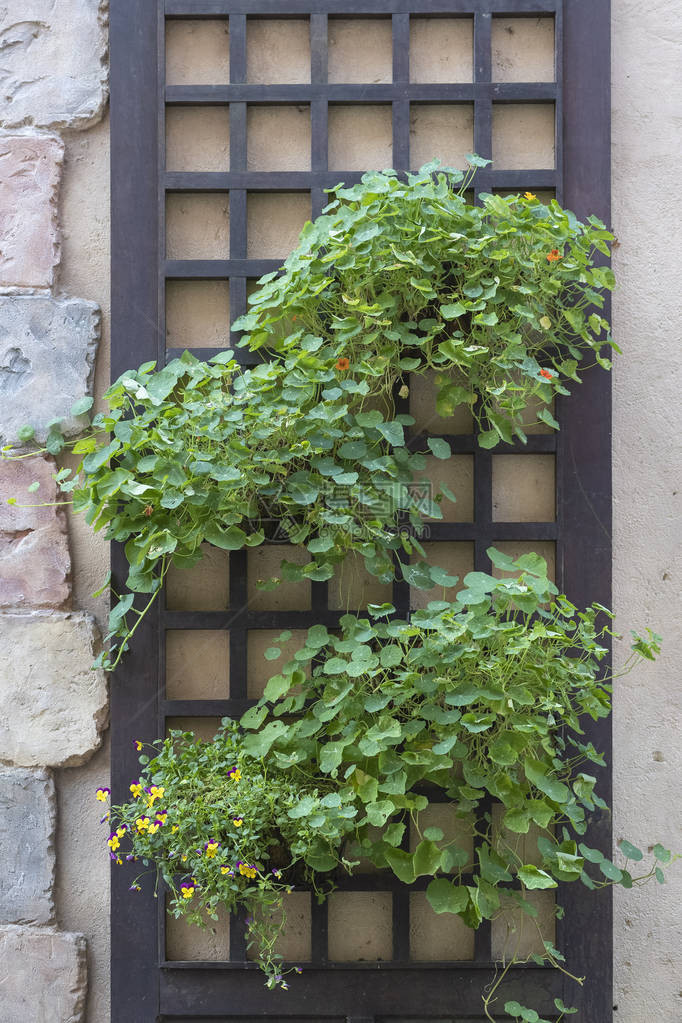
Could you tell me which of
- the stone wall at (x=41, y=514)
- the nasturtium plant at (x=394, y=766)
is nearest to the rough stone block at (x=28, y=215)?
the stone wall at (x=41, y=514)

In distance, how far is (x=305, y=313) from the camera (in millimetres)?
1617

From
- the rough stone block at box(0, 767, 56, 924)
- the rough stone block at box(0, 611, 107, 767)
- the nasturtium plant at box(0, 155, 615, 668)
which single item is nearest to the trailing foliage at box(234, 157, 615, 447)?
the nasturtium plant at box(0, 155, 615, 668)

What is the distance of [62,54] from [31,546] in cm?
114

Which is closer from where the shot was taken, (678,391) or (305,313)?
(305,313)

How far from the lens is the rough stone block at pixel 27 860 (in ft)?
5.75

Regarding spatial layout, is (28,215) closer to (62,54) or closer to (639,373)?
(62,54)

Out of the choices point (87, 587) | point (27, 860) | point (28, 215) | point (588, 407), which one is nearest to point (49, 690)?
point (87, 587)

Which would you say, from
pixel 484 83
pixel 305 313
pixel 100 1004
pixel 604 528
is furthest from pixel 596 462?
pixel 100 1004

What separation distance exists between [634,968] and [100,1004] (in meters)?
1.21

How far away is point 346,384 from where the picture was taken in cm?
157

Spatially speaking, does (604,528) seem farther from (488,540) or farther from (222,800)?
(222,800)

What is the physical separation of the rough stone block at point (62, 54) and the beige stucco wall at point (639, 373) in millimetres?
82

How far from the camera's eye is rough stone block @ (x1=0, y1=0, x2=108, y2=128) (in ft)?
5.91

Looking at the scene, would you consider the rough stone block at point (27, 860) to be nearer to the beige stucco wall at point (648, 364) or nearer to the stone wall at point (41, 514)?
the stone wall at point (41, 514)
